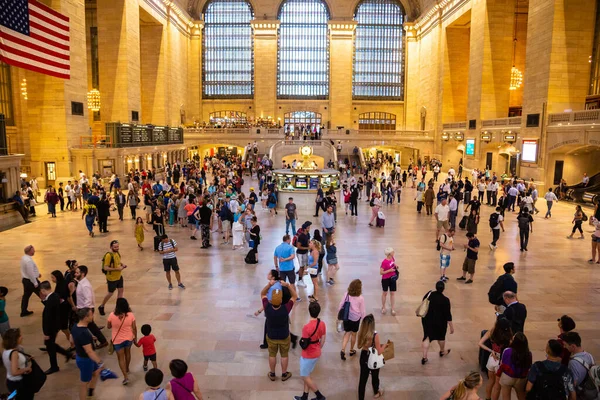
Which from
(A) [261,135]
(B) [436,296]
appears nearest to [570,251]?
(B) [436,296]

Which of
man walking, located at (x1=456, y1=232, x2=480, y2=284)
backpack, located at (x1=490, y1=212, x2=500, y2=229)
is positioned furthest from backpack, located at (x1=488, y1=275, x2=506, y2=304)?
backpack, located at (x1=490, y1=212, x2=500, y2=229)

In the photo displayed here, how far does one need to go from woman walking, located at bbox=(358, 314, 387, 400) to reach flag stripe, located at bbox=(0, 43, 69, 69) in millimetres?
16949

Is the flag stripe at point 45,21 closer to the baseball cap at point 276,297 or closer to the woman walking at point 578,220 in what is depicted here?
the baseball cap at point 276,297

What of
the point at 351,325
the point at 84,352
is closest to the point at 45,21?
the point at 84,352

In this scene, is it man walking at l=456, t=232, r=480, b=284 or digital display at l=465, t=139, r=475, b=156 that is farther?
digital display at l=465, t=139, r=475, b=156

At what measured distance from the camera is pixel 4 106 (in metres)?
25.4

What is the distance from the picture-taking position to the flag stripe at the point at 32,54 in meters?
16.7

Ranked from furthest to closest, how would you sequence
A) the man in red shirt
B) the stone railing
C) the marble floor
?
the stone railing < the marble floor < the man in red shirt

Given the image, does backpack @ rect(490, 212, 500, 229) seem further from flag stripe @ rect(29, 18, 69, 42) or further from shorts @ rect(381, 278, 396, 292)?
flag stripe @ rect(29, 18, 69, 42)

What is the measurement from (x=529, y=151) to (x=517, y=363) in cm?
2480

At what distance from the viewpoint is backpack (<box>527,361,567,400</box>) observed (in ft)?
15.3

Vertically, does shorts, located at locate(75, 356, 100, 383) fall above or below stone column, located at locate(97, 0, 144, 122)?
below

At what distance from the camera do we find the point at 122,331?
6000 millimetres

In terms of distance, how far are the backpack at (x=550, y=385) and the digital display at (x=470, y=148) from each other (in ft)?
108
